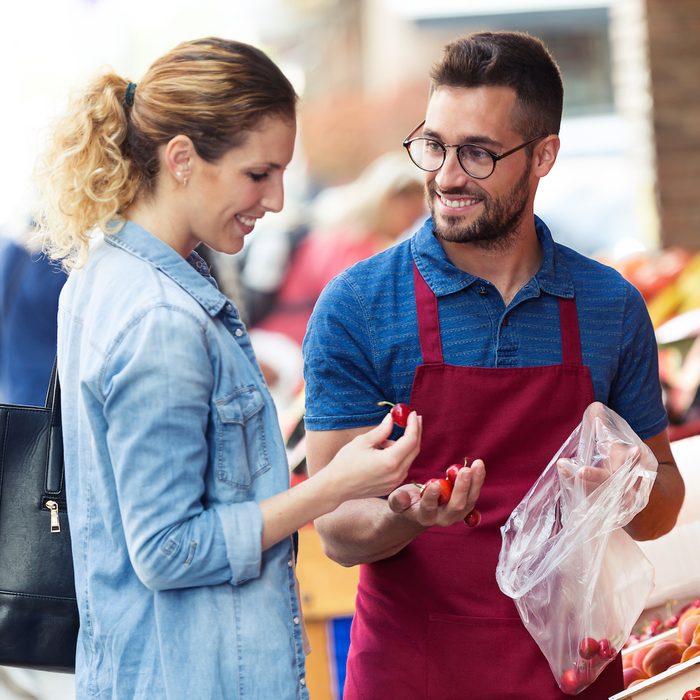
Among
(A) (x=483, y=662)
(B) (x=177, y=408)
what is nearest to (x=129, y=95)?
(B) (x=177, y=408)

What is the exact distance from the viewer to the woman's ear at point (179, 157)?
1506mm

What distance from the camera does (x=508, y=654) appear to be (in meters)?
1.79

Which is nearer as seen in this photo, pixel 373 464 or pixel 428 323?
pixel 373 464

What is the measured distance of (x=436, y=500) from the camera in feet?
5.15

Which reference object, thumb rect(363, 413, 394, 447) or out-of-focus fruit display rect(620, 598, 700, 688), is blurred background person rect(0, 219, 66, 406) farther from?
thumb rect(363, 413, 394, 447)

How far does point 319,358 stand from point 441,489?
351 mm

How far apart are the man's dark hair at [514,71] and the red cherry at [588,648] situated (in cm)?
82

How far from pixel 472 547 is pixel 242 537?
1.67ft

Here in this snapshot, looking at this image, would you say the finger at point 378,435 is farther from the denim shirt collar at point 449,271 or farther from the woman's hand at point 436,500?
the denim shirt collar at point 449,271

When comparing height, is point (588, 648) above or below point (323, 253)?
below

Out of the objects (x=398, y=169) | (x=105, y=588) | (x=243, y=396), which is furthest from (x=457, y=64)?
(x=398, y=169)

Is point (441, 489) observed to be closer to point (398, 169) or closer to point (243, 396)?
point (243, 396)

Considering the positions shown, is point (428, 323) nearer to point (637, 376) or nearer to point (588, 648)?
point (637, 376)

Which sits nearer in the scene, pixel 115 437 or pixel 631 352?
pixel 115 437
